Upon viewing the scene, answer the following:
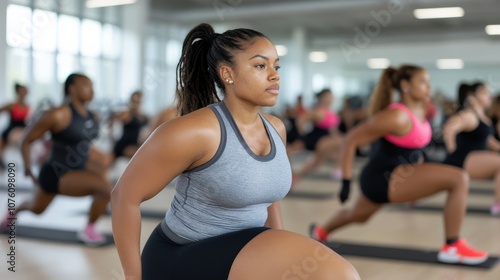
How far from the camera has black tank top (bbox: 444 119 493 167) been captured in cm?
498

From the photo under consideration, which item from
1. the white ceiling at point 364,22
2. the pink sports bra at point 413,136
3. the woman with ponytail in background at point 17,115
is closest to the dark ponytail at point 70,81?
the pink sports bra at point 413,136

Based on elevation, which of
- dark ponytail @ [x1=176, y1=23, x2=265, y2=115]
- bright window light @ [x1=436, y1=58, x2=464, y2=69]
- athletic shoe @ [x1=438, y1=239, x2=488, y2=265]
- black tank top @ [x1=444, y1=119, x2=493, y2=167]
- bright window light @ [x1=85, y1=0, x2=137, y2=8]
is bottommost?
athletic shoe @ [x1=438, y1=239, x2=488, y2=265]

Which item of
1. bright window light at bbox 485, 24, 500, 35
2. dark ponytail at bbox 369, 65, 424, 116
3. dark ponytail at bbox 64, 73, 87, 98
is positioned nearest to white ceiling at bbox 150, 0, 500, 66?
bright window light at bbox 485, 24, 500, 35

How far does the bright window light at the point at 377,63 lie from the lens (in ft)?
53.6

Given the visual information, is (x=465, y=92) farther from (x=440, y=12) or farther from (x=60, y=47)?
(x=60, y=47)

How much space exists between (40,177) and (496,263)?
2.82 m

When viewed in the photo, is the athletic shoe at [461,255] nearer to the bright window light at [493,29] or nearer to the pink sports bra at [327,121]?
the pink sports bra at [327,121]

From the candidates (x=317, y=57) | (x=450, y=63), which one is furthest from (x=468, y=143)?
(x=317, y=57)

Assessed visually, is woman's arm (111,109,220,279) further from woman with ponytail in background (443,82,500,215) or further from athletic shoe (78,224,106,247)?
woman with ponytail in background (443,82,500,215)

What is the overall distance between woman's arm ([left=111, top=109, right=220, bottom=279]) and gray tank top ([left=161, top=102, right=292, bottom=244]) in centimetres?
8

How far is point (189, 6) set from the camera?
13.7 metres

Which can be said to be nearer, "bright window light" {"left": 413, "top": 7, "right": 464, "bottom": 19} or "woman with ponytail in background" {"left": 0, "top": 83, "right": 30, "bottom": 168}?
"woman with ponytail in background" {"left": 0, "top": 83, "right": 30, "bottom": 168}

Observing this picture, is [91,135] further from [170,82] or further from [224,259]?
[170,82]

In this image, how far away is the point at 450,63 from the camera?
15.3 m
